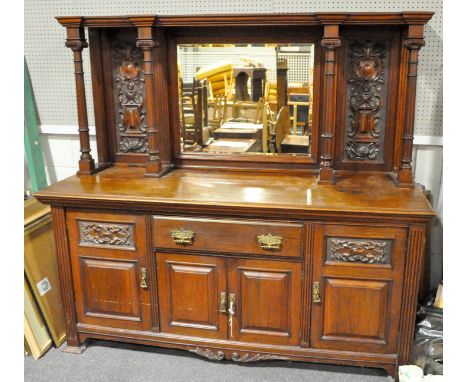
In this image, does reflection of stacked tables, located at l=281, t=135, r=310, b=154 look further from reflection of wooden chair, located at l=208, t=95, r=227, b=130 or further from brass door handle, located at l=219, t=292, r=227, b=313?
brass door handle, located at l=219, t=292, r=227, b=313

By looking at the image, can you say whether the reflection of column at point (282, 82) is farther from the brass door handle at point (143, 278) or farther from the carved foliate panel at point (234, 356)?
the carved foliate panel at point (234, 356)

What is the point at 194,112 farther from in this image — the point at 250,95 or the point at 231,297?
the point at 231,297

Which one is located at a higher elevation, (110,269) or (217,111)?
(217,111)

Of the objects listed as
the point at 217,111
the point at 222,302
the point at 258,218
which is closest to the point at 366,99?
the point at 217,111

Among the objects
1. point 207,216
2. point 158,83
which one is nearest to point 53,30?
point 158,83

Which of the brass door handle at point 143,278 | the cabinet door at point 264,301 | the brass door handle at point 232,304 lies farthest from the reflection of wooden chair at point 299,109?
the brass door handle at point 143,278

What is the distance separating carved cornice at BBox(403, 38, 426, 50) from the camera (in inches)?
87.4

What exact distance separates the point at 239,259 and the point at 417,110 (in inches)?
50.3

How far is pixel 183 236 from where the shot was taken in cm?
226

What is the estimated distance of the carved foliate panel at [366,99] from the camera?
2.46 meters

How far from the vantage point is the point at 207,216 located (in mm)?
2229

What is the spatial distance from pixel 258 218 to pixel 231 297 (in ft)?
1.39

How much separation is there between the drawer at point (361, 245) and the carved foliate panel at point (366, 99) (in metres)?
0.60

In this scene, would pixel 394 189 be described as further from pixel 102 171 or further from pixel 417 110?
pixel 102 171
